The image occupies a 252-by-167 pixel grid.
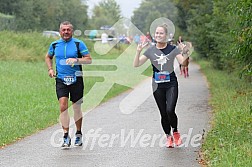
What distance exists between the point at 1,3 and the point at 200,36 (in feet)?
101

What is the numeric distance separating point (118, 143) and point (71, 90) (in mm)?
1220

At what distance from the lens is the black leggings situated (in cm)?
972

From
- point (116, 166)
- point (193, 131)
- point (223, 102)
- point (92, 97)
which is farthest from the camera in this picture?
point (92, 97)

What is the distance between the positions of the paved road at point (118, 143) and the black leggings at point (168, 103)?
41cm

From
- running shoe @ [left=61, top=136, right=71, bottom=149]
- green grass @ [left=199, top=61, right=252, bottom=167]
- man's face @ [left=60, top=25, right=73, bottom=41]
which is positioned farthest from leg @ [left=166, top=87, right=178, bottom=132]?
man's face @ [left=60, top=25, right=73, bottom=41]

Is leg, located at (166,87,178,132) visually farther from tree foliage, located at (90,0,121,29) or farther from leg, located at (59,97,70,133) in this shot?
tree foliage, located at (90,0,121,29)

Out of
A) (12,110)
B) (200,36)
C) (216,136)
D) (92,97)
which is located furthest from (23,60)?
(216,136)

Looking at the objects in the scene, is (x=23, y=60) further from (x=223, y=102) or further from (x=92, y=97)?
(x=223, y=102)

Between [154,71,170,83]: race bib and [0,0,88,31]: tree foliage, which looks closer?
[154,71,170,83]: race bib

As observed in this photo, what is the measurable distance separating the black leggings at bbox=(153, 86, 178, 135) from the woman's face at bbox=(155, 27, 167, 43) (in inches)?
31.3

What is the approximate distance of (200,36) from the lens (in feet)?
106

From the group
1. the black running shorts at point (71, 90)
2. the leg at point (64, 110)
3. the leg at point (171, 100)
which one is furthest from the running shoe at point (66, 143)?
the leg at point (171, 100)

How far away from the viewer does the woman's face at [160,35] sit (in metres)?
9.59

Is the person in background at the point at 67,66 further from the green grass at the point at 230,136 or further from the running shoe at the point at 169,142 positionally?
the green grass at the point at 230,136
